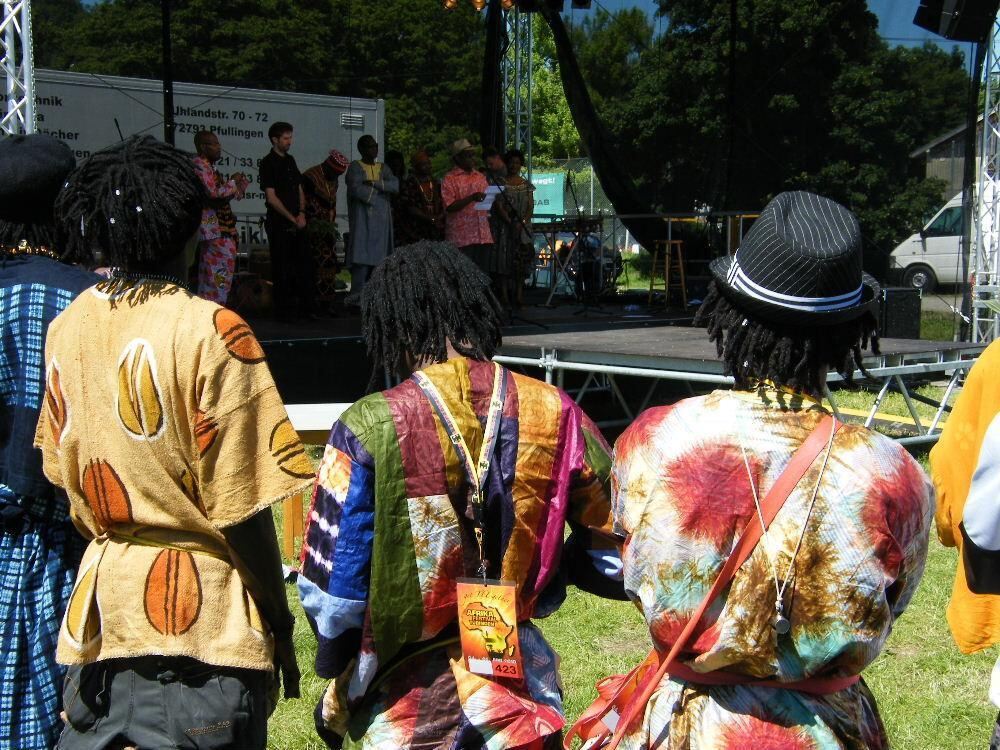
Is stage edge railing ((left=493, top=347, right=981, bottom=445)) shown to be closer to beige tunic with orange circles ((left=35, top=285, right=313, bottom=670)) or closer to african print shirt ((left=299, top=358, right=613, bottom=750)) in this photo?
african print shirt ((left=299, top=358, right=613, bottom=750))

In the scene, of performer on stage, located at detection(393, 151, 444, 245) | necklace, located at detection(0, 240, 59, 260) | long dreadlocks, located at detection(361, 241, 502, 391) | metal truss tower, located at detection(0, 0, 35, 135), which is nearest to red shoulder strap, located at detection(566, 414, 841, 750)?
long dreadlocks, located at detection(361, 241, 502, 391)

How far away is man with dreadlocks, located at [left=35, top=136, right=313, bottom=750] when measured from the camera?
1.87 metres

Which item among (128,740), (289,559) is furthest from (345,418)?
(289,559)

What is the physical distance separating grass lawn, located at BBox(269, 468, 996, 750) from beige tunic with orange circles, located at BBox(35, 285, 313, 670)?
178 centimetres

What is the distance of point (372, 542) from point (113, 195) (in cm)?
78

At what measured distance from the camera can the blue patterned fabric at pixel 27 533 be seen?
2.21 meters

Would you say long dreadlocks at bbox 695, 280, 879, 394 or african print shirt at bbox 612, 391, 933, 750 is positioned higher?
long dreadlocks at bbox 695, 280, 879, 394

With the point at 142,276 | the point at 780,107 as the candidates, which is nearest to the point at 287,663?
the point at 142,276

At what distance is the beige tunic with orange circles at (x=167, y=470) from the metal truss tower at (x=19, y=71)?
16.8 feet

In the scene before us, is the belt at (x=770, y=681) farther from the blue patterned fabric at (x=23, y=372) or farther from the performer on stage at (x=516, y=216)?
the performer on stage at (x=516, y=216)

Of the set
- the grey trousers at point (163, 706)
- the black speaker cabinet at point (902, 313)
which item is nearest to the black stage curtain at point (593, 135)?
the black speaker cabinet at point (902, 313)

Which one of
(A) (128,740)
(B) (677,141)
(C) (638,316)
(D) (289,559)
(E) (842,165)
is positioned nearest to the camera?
(A) (128,740)

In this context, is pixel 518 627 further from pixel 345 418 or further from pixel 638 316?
pixel 638 316

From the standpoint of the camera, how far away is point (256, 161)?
14.4 metres
